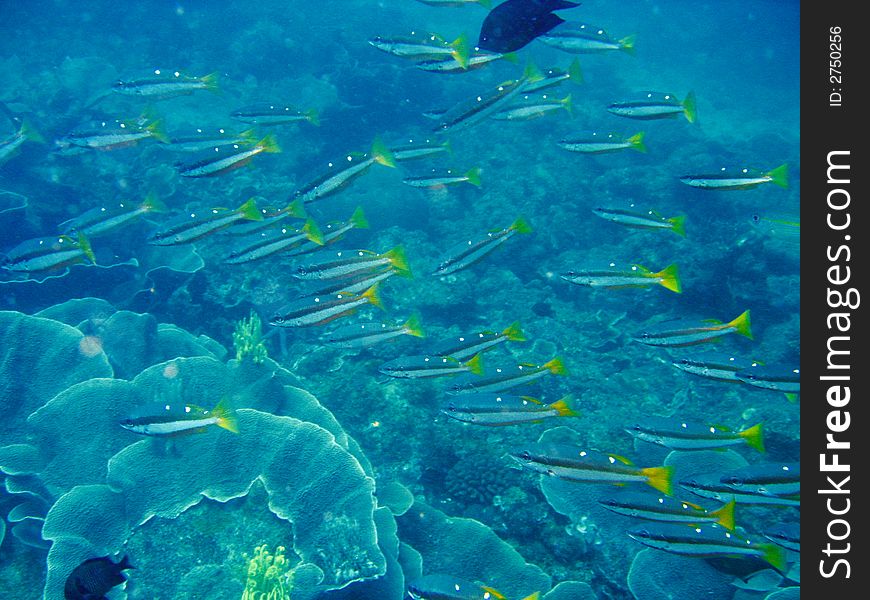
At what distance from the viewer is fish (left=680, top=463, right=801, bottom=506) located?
314 cm

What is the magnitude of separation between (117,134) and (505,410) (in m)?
5.15

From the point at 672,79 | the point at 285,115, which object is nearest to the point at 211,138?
the point at 285,115

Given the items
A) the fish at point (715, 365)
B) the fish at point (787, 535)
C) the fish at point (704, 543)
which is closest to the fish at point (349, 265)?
the fish at point (715, 365)

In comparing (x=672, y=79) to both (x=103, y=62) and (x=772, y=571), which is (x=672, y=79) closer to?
(x=103, y=62)

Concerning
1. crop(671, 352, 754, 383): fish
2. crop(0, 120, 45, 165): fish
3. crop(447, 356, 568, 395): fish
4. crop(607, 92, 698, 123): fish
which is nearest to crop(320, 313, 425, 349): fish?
crop(447, 356, 568, 395): fish

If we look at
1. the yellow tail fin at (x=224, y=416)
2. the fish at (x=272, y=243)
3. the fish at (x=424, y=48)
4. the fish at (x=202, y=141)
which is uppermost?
the fish at (x=424, y=48)

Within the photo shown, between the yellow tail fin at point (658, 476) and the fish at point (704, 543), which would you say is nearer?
the fish at point (704, 543)

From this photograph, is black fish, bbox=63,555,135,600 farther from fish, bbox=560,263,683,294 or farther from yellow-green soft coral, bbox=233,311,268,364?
fish, bbox=560,263,683,294

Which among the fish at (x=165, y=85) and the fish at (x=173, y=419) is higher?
the fish at (x=165, y=85)

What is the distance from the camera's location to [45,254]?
4.53 meters

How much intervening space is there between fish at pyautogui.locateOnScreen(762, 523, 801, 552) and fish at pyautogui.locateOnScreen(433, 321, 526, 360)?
2285 millimetres

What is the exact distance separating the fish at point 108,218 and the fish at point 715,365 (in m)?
5.57

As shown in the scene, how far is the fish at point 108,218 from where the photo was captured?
17.0 feet

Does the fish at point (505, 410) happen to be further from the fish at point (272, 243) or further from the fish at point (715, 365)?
the fish at point (272, 243)
